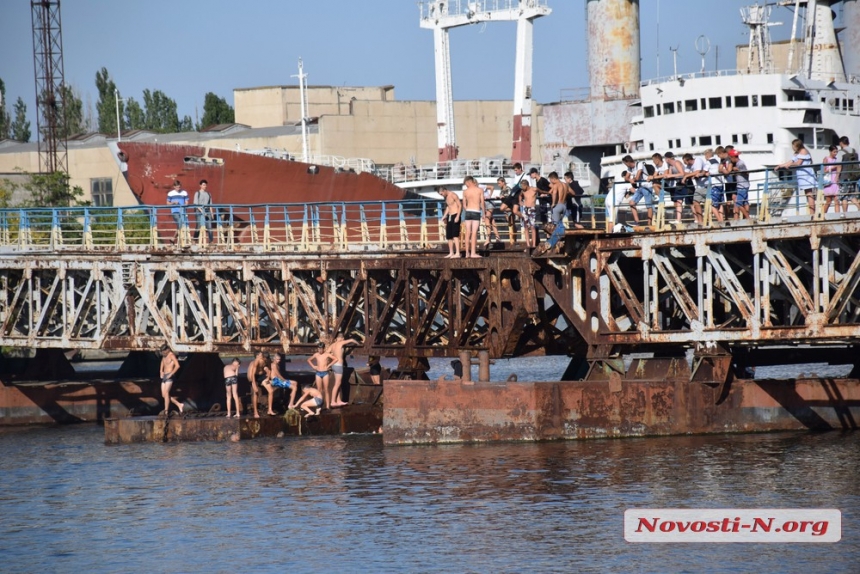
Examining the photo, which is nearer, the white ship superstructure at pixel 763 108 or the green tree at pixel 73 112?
the white ship superstructure at pixel 763 108

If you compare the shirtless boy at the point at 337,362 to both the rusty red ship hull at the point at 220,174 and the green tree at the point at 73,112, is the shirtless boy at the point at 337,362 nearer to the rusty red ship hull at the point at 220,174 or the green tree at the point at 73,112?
the rusty red ship hull at the point at 220,174

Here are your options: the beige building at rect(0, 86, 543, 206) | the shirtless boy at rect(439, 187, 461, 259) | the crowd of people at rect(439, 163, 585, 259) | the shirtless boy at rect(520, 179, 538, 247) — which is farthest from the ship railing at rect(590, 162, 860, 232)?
the beige building at rect(0, 86, 543, 206)

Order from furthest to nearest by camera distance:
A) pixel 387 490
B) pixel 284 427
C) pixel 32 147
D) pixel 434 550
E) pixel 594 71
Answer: pixel 32 147
pixel 594 71
pixel 284 427
pixel 387 490
pixel 434 550

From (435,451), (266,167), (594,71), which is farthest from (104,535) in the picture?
(594,71)

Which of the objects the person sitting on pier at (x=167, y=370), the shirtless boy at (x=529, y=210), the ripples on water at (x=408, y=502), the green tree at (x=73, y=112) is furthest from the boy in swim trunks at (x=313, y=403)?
the green tree at (x=73, y=112)

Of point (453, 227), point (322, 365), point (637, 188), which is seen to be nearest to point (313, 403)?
point (322, 365)

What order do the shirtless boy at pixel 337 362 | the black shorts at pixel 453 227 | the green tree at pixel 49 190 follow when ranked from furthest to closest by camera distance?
the green tree at pixel 49 190
the shirtless boy at pixel 337 362
the black shorts at pixel 453 227

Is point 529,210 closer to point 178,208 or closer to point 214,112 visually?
point 178,208

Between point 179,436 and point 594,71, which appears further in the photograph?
point 594,71

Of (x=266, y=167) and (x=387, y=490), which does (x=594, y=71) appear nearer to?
(x=266, y=167)

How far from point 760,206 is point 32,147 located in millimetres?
73515

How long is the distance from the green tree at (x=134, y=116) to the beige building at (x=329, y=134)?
22688mm

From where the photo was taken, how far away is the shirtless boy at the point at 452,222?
30203 millimetres

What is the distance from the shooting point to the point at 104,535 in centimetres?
2298
